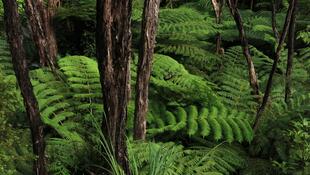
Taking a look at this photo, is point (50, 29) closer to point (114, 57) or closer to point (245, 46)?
point (245, 46)

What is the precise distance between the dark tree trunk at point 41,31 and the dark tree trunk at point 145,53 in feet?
3.59

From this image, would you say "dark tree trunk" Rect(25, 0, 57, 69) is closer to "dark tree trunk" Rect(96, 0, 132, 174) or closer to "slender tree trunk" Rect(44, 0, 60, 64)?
"slender tree trunk" Rect(44, 0, 60, 64)

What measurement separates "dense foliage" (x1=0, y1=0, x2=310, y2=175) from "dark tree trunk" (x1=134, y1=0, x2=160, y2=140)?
0.28 metres

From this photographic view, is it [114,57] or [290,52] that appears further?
[290,52]

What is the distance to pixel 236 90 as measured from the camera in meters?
4.35

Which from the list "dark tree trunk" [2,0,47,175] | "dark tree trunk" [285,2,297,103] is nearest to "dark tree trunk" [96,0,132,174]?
"dark tree trunk" [2,0,47,175]

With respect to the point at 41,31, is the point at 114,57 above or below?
above

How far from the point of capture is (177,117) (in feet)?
13.0

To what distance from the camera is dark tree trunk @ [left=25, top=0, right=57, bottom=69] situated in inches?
149

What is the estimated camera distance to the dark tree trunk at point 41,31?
12.4ft

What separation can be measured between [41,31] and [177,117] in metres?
1.49

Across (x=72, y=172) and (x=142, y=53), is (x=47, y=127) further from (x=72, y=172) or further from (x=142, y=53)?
(x=142, y=53)

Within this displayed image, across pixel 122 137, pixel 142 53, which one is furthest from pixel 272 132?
pixel 122 137

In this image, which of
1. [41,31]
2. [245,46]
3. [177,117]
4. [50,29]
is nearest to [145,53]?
[177,117]
